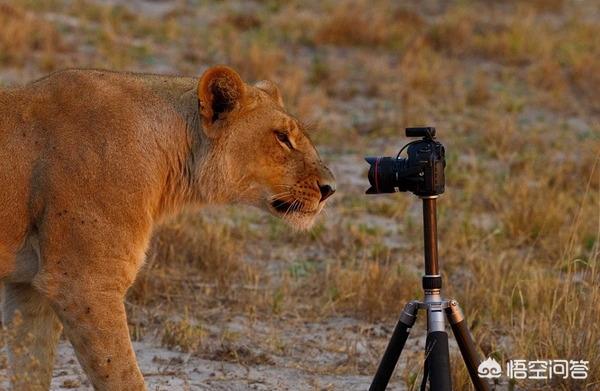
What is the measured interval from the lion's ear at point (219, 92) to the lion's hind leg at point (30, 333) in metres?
0.89

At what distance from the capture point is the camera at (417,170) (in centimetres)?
400

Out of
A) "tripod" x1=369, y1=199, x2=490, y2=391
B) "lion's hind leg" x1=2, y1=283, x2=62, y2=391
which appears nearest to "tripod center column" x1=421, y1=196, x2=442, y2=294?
"tripod" x1=369, y1=199, x2=490, y2=391

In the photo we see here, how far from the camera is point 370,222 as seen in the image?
8188 millimetres

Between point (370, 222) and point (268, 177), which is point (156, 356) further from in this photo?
point (370, 222)

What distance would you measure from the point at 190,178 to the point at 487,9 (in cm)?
1153

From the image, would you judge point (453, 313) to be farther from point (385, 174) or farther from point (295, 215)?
point (295, 215)

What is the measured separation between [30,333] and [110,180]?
0.68m

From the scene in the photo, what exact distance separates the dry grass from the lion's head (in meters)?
1.02

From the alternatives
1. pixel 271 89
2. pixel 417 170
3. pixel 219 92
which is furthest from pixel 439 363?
pixel 271 89

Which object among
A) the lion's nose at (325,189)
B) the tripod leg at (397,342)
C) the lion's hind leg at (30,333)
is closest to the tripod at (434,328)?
the tripod leg at (397,342)

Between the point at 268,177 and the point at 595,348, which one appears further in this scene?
the point at 595,348

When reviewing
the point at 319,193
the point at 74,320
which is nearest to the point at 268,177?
the point at 319,193

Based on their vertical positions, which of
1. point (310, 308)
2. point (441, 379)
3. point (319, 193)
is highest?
point (319, 193)

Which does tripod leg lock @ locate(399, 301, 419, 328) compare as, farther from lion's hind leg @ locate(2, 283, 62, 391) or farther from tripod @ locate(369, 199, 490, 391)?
lion's hind leg @ locate(2, 283, 62, 391)
